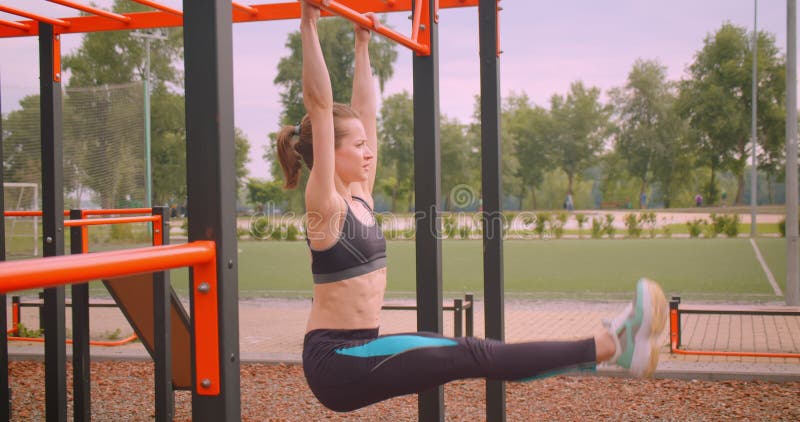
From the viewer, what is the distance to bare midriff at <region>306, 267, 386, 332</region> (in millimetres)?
2143

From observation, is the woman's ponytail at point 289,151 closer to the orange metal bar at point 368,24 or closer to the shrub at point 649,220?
the orange metal bar at point 368,24

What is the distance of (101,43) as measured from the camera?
3484 centimetres

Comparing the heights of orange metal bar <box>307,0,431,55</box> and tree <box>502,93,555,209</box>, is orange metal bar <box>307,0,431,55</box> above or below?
below

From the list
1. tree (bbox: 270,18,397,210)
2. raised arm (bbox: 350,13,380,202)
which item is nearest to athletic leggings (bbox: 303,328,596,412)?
raised arm (bbox: 350,13,380,202)

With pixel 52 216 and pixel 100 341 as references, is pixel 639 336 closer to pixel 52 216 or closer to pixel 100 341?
pixel 52 216

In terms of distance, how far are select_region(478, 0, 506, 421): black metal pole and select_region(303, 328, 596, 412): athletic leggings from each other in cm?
117

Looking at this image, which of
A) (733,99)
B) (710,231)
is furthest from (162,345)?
(733,99)

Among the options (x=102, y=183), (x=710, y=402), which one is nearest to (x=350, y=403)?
(x=710, y=402)

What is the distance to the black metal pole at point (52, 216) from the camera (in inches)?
140

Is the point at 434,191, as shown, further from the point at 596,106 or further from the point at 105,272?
the point at 596,106

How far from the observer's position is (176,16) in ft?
12.3

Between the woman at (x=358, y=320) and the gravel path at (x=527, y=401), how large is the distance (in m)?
2.36

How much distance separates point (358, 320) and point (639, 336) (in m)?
0.81

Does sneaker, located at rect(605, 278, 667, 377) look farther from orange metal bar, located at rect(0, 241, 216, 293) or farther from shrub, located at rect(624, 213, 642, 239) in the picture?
shrub, located at rect(624, 213, 642, 239)
